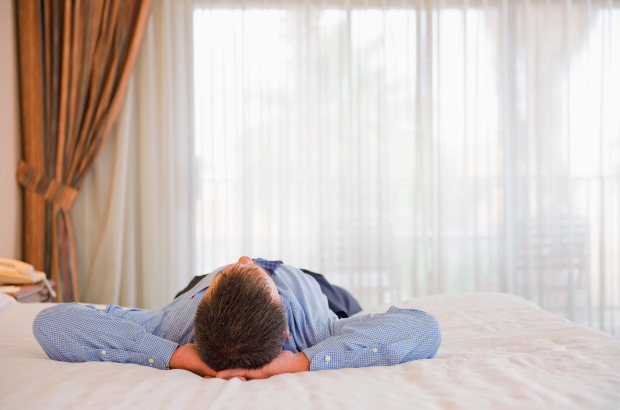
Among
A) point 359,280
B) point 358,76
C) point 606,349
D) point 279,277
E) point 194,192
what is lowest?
point 359,280

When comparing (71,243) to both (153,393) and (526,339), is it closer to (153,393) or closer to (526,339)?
(153,393)

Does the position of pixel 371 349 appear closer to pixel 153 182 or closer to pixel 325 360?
pixel 325 360

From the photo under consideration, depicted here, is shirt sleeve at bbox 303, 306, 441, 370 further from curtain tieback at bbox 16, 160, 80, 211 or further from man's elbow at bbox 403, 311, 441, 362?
curtain tieback at bbox 16, 160, 80, 211

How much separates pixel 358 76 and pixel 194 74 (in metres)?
1.11

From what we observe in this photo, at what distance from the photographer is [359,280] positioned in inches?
121

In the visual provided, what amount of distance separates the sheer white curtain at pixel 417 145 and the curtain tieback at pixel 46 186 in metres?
0.81

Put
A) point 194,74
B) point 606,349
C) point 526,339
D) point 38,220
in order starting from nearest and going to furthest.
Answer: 1. point 606,349
2. point 526,339
3. point 38,220
4. point 194,74

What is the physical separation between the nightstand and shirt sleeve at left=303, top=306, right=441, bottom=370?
1.57 m

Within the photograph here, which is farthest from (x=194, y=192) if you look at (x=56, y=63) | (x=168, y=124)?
(x=56, y=63)

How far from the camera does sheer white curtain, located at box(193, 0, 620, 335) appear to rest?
10.0 feet

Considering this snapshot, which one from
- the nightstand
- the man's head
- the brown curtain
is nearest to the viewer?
the man's head

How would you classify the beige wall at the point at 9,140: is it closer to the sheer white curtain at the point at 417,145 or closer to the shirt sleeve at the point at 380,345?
the sheer white curtain at the point at 417,145

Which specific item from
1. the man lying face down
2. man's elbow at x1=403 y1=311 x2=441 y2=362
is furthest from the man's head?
man's elbow at x1=403 y1=311 x2=441 y2=362

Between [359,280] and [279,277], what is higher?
[279,277]
